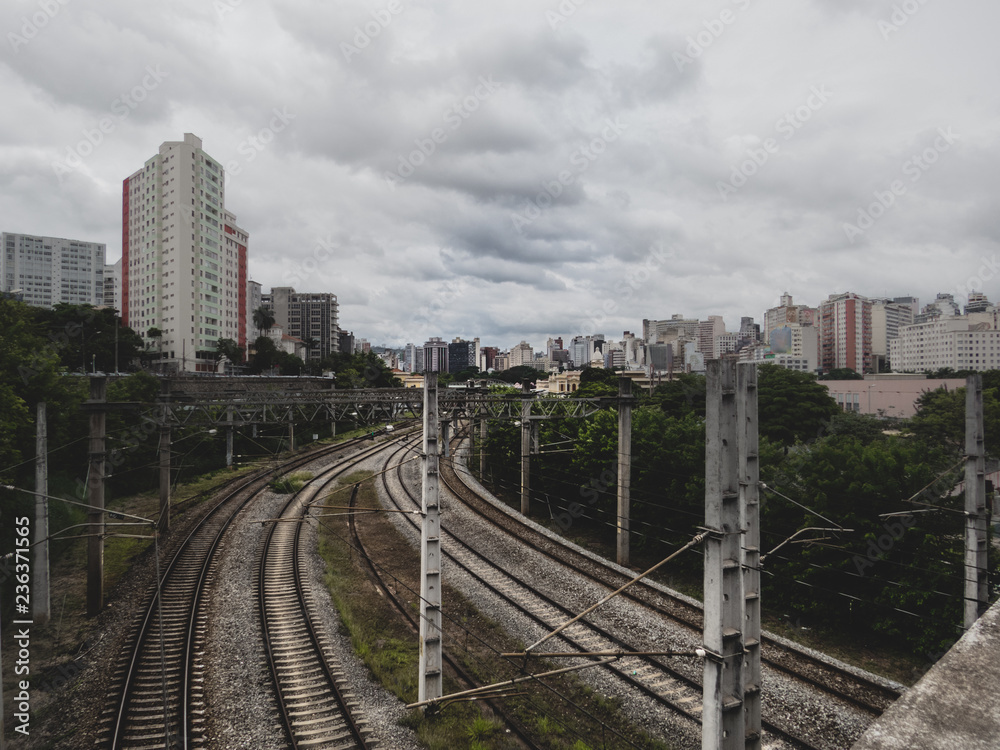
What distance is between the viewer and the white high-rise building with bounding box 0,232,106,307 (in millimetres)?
149875

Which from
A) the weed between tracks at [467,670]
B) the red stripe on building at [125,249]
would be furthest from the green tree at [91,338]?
the weed between tracks at [467,670]

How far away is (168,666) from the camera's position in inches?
436

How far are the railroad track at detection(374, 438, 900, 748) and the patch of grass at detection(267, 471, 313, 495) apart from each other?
11975mm

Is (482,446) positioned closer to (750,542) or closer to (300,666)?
(300,666)

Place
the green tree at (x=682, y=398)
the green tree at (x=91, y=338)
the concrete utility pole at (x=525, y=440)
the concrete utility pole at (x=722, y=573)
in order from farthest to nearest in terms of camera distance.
Answer: the green tree at (x=91, y=338) → the green tree at (x=682, y=398) → the concrete utility pole at (x=525, y=440) → the concrete utility pole at (x=722, y=573)

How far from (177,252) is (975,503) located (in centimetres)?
7762

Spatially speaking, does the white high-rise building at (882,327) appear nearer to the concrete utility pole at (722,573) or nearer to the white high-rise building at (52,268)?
the concrete utility pole at (722,573)

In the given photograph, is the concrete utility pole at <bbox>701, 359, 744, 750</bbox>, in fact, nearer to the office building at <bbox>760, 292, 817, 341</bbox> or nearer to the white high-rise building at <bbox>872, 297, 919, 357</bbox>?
the office building at <bbox>760, 292, 817, 341</bbox>

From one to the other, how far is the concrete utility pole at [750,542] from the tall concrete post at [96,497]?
15505mm

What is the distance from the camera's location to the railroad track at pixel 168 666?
9031 mm

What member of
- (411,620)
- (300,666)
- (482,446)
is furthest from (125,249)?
(300,666)

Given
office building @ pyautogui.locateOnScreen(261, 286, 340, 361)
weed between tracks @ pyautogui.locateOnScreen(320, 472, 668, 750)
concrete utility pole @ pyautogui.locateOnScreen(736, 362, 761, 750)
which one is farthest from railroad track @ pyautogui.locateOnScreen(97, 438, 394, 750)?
office building @ pyautogui.locateOnScreen(261, 286, 340, 361)

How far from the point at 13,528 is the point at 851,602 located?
77.8ft

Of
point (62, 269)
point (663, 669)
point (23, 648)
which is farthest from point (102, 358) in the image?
point (62, 269)
